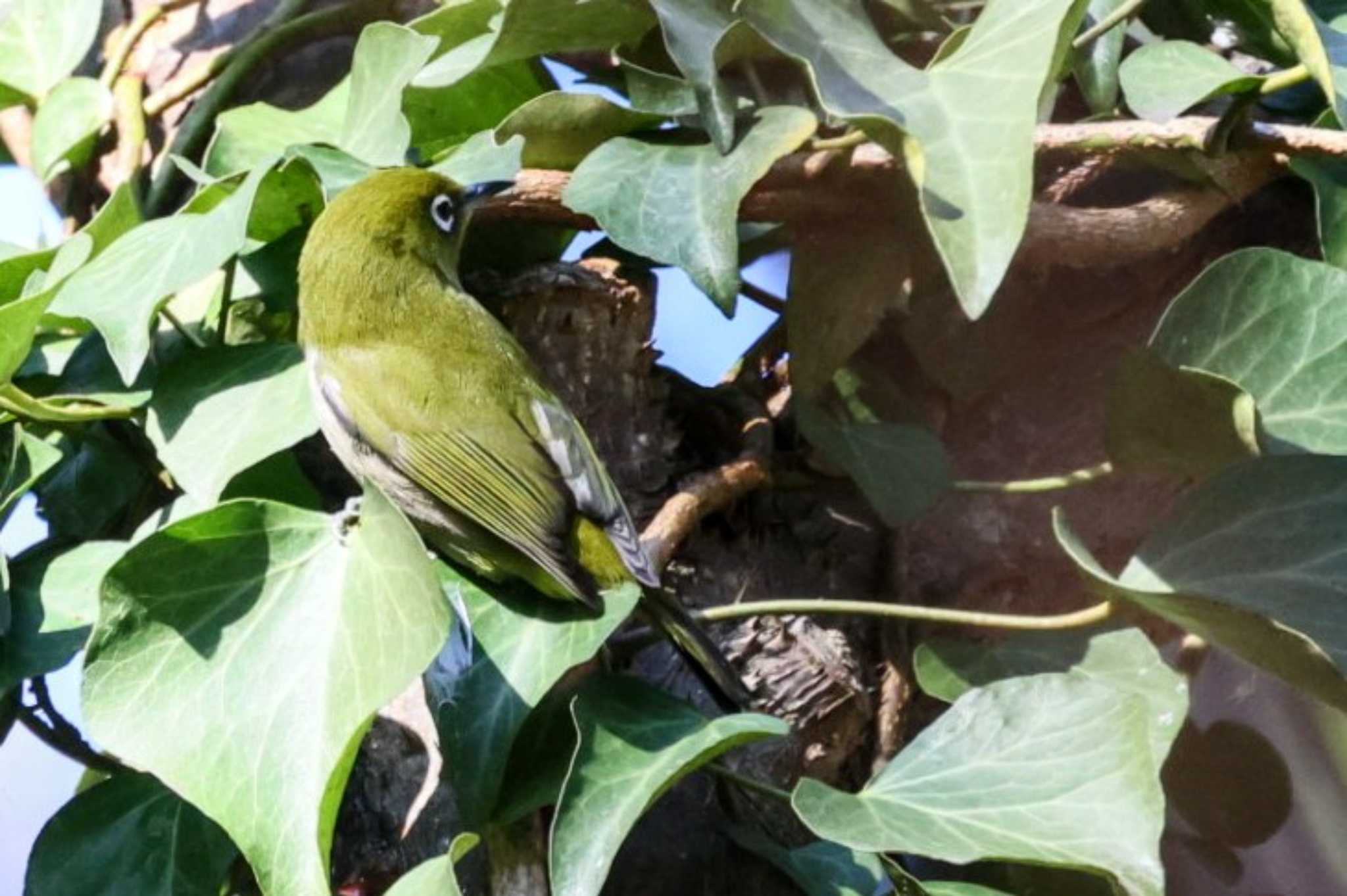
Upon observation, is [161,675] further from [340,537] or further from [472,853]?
[472,853]

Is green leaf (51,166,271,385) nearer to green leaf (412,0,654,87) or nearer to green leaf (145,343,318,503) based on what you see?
green leaf (145,343,318,503)

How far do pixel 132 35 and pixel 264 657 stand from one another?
0.76 metres

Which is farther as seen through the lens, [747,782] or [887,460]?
[887,460]

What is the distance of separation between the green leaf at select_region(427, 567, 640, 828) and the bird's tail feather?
5 cm

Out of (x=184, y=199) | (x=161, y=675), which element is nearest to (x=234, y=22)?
(x=184, y=199)

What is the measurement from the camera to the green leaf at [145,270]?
43.4 inches

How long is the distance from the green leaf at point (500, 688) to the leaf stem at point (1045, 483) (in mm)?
350

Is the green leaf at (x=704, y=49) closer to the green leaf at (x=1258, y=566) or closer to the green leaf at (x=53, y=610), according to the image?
the green leaf at (x=1258, y=566)

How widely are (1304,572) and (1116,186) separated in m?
0.39

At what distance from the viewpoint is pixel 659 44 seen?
1.25 metres

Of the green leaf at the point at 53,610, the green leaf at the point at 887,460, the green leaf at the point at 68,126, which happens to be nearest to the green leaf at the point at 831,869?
the green leaf at the point at 887,460

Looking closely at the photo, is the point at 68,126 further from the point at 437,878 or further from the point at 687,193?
the point at 437,878

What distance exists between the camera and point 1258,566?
1054mm

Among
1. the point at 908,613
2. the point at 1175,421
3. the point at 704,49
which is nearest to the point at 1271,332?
the point at 1175,421
